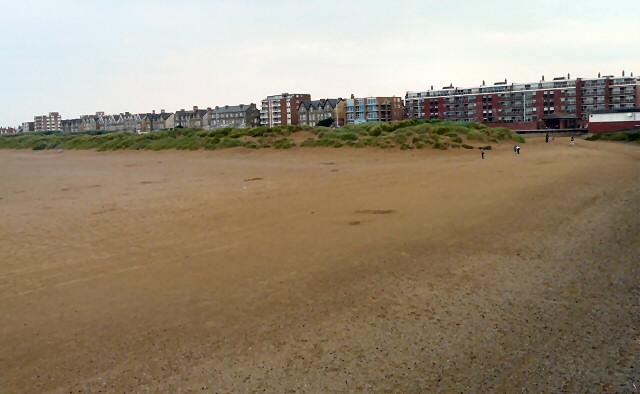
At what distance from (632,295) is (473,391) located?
4.03m

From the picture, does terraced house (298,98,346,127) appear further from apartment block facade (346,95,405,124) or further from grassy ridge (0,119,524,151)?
grassy ridge (0,119,524,151)

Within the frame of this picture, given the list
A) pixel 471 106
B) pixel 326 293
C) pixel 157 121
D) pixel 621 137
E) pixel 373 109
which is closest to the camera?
pixel 326 293

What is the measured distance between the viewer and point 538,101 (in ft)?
353

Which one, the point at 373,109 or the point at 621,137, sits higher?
the point at 373,109

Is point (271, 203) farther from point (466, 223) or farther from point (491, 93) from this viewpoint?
point (491, 93)

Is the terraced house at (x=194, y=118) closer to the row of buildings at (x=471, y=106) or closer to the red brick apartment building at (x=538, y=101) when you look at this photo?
the row of buildings at (x=471, y=106)

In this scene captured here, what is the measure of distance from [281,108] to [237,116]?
14188 millimetres

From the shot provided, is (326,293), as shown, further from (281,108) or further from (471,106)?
(281,108)

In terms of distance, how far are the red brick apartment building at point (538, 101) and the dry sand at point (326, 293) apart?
87197mm

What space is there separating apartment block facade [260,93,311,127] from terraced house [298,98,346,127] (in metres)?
2.35

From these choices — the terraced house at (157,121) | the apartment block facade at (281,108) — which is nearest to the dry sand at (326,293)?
the apartment block facade at (281,108)

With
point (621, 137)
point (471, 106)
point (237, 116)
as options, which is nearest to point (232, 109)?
point (237, 116)

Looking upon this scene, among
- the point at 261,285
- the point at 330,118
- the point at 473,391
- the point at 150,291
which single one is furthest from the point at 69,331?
the point at 330,118

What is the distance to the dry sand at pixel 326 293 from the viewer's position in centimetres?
550
